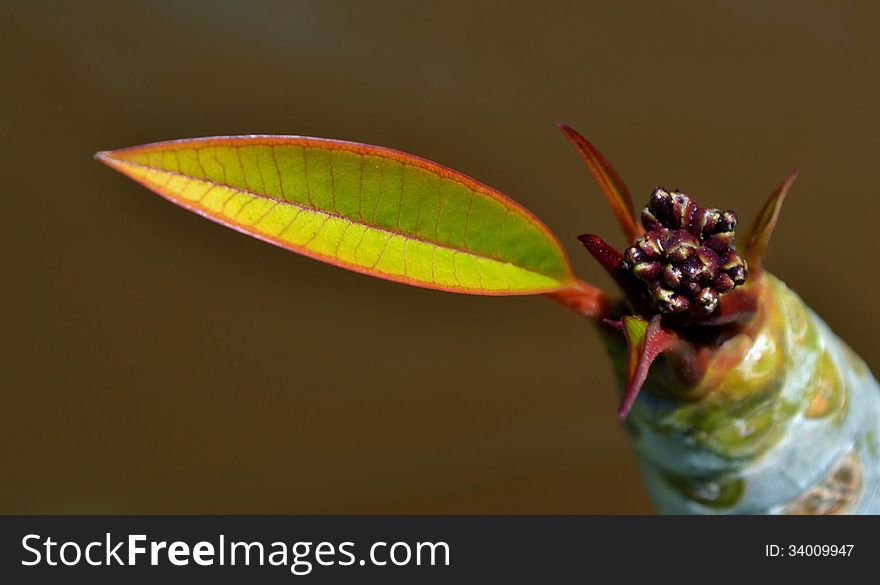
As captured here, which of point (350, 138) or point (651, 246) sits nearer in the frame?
point (651, 246)

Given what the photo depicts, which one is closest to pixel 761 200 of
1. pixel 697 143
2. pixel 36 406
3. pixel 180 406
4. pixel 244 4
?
pixel 697 143

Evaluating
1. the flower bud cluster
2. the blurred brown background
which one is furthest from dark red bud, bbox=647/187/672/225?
the blurred brown background

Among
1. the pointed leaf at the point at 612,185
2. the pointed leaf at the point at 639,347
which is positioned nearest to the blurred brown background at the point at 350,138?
the pointed leaf at the point at 612,185

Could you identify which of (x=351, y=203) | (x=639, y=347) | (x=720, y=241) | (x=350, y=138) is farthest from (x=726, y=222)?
(x=350, y=138)

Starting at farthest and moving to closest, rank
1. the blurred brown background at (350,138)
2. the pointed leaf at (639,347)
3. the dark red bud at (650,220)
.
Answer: the blurred brown background at (350,138) < the dark red bud at (650,220) < the pointed leaf at (639,347)

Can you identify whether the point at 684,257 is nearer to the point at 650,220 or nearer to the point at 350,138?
the point at 650,220

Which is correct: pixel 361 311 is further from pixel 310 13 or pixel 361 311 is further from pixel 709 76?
pixel 709 76

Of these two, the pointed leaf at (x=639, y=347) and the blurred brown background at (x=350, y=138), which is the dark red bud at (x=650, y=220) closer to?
the pointed leaf at (x=639, y=347)
